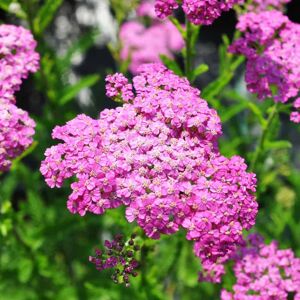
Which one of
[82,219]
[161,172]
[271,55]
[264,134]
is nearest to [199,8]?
[271,55]

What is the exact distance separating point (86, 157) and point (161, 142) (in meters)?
0.39

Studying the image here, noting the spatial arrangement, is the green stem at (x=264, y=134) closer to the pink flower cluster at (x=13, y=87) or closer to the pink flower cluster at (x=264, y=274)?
the pink flower cluster at (x=264, y=274)

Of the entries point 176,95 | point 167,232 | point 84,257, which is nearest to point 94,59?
point 84,257

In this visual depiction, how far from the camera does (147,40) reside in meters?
5.91

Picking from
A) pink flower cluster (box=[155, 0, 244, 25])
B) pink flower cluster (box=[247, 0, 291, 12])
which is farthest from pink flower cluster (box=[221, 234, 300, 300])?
pink flower cluster (box=[247, 0, 291, 12])

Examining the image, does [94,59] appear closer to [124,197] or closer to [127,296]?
[127,296]

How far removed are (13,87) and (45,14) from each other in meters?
0.97

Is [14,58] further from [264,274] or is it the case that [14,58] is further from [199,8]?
[264,274]

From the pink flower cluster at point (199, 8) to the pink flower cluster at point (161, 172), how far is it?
0.48 meters

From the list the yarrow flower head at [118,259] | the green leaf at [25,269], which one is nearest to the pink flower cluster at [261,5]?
the yarrow flower head at [118,259]

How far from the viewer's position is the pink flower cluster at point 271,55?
350 cm

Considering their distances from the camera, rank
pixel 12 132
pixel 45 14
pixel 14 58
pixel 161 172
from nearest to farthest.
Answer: pixel 161 172 → pixel 12 132 → pixel 14 58 → pixel 45 14

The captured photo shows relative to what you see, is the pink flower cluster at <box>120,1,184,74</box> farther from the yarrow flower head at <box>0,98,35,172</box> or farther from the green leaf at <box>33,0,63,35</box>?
the yarrow flower head at <box>0,98,35,172</box>

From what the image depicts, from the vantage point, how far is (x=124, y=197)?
272 centimetres
